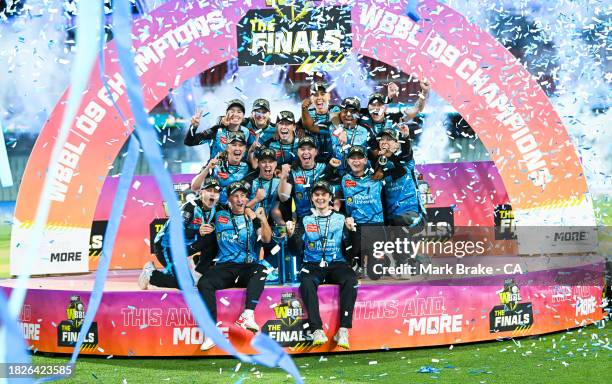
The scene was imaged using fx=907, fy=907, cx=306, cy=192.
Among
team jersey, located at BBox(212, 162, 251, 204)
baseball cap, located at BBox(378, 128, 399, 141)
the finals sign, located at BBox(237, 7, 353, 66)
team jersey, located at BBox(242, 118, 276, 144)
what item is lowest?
team jersey, located at BBox(212, 162, 251, 204)

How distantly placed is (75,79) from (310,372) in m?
4.26

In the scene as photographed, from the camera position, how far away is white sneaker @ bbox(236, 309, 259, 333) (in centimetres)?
725

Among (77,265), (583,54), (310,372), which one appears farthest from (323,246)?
(583,54)

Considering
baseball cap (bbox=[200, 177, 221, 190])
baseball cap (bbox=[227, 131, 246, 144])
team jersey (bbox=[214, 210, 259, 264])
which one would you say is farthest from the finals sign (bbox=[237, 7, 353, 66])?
team jersey (bbox=[214, 210, 259, 264])

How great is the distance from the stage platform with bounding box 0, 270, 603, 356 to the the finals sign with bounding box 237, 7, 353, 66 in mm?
2417

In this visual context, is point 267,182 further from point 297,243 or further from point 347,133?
point 347,133

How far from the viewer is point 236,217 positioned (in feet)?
25.5

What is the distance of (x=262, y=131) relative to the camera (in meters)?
8.88

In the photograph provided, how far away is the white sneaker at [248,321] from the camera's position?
725cm

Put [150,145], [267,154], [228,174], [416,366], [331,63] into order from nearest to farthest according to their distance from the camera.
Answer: [150,145] → [416,366] → [267,154] → [228,174] → [331,63]

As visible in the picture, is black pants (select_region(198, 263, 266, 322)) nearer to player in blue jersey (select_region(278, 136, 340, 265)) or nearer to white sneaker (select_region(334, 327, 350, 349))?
white sneaker (select_region(334, 327, 350, 349))

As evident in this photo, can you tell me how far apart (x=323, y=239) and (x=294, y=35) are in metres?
2.27

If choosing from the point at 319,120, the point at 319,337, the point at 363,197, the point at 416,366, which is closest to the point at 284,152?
the point at 319,120

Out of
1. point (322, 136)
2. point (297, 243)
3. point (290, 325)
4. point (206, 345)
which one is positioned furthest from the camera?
point (322, 136)
